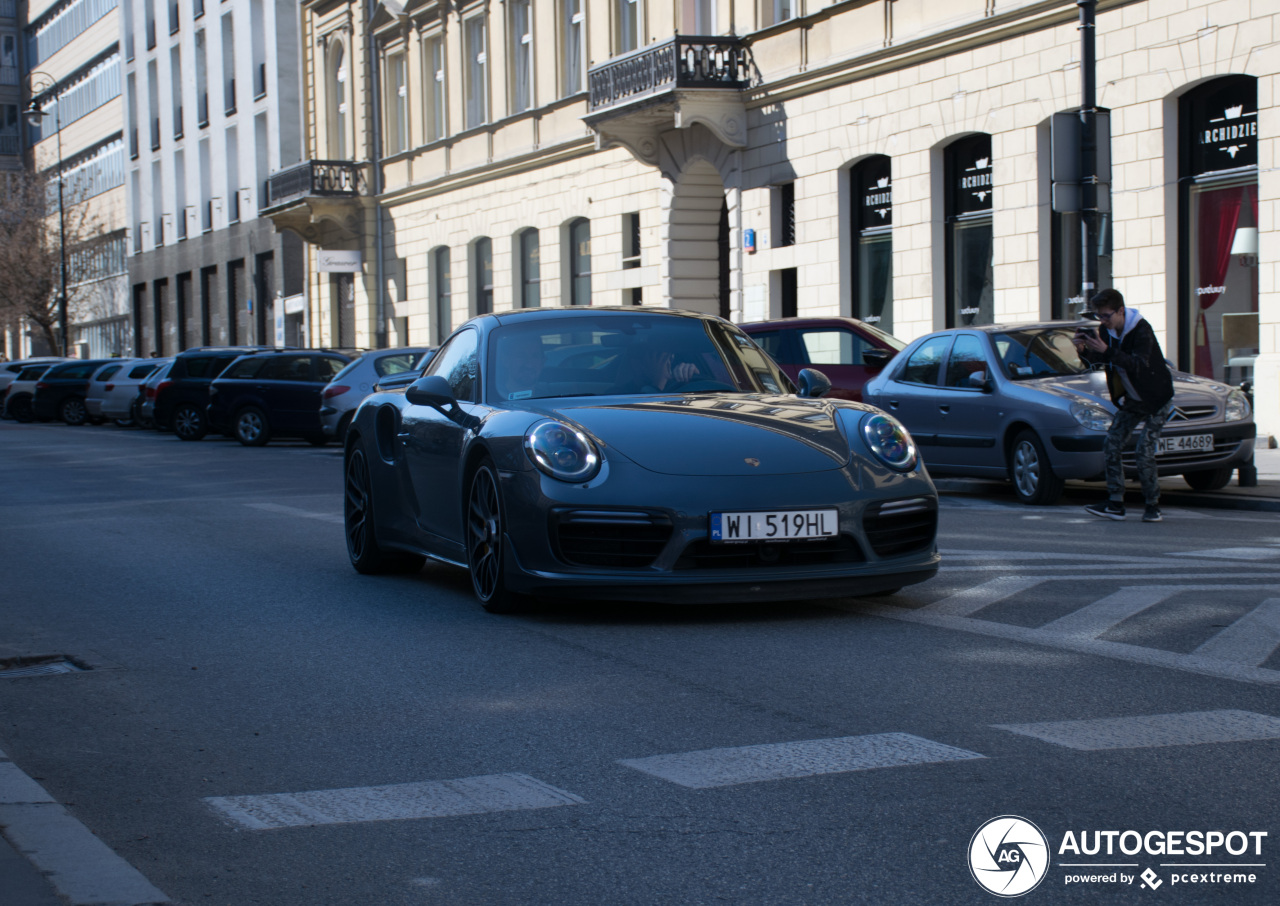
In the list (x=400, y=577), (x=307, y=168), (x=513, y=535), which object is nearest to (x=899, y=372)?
(x=400, y=577)

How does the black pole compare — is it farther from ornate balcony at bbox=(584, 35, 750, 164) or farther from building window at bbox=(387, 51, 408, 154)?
building window at bbox=(387, 51, 408, 154)

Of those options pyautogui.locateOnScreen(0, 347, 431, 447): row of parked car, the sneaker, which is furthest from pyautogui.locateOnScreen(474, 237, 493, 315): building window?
the sneaker

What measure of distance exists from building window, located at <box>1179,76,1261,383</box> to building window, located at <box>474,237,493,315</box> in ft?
65.3

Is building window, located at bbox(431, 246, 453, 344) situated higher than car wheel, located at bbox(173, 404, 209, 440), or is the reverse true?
building window, located at bbox(431, 246, 453, 344)

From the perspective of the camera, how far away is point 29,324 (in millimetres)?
85188

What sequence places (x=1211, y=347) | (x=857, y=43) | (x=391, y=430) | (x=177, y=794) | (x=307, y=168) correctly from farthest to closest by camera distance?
(x=307, y=168) → (x=857, y=43) → (x=1211, y=347) → (x=391, y=430) → (x=177, y=794)

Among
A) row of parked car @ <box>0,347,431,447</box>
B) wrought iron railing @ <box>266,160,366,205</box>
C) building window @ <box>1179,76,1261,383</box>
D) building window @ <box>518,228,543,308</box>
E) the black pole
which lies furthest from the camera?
wrought iron railing @ <box>266,160,366,205</box>

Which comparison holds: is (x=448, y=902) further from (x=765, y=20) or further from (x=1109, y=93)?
(x=765, y=20)

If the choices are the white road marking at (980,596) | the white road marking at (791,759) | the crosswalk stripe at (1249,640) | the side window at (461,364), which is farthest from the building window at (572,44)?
the white road marking at (791,759)

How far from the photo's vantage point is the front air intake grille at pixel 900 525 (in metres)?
7.22

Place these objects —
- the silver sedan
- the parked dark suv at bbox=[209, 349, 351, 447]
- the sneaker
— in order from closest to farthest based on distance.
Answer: the sneaker → the silver sedan → the parked dark suv at bbox=[209, 349, 351, 447]

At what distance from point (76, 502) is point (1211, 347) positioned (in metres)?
12.5

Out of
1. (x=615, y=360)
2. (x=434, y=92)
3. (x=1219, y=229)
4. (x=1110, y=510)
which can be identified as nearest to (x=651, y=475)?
(x=615, y=360)

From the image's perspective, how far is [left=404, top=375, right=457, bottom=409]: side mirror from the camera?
8.05 meters
